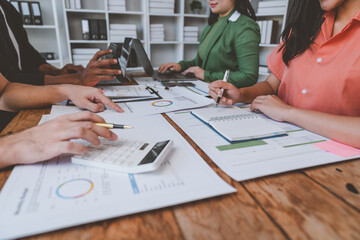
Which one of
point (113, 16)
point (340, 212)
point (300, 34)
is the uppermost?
point (113, 16)

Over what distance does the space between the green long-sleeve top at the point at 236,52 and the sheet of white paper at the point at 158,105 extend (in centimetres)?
57

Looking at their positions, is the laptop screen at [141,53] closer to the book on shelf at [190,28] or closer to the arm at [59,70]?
the arm at [59,70]

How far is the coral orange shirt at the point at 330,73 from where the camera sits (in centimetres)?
78

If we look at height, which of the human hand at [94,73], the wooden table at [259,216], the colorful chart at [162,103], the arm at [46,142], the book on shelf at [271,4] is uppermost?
the book on shelf at [271,4]

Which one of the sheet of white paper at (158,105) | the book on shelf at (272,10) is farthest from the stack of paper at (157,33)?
the sheet of white paper at (158,105)

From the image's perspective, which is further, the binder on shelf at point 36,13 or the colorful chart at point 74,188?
the binder on shelf at point 36,13

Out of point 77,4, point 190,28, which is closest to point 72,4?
point 77,4

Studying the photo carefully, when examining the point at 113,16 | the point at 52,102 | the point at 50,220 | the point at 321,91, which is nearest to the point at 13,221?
the point at 50,220

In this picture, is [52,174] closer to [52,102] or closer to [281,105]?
[52,102]

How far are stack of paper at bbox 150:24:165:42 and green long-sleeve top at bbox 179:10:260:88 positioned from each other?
1.71 m

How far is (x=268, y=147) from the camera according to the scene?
1.90 feet

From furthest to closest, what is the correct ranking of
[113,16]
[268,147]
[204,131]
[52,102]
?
[113,16]
[52,102]
[204,131]
[268,147]

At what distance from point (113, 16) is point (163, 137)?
3218 millimetres

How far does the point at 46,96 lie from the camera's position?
0.91 metres
